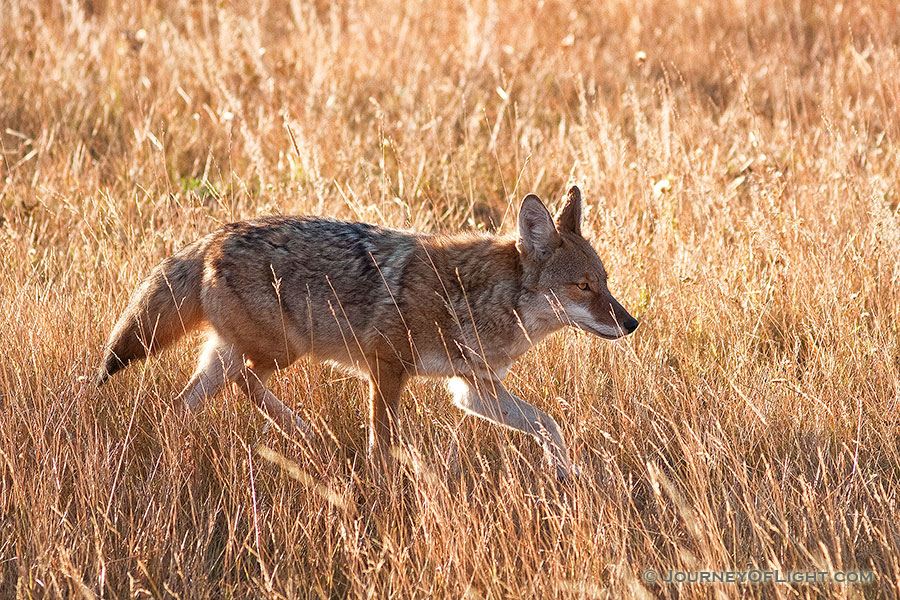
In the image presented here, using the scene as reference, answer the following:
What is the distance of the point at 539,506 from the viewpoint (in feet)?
13.1

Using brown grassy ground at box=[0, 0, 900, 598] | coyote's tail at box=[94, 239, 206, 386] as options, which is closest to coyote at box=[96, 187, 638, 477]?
coyote's tail at box=[94, 239, 206, 386]

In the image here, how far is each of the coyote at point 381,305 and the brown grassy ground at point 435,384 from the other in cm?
21

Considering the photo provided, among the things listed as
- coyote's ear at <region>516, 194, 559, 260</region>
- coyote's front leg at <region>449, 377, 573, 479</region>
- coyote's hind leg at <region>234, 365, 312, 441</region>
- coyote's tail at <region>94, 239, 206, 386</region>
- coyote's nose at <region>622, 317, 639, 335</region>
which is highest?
coyote's ear at <region>516, 194, 559, 260</region>

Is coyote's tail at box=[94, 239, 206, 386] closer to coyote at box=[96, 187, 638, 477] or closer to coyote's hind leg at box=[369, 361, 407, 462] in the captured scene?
coyote at box=[96, 187, 638, 477]

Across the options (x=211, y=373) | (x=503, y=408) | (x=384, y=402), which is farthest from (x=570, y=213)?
(x=211, y=373)

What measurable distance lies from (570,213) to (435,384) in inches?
43.3

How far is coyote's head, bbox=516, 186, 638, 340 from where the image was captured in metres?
4.44

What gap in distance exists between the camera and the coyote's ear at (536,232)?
445cm

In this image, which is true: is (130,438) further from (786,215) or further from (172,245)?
(786,215)

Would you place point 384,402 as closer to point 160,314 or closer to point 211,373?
point 211,373

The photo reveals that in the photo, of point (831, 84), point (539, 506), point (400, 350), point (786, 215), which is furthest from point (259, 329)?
point (831, 84)

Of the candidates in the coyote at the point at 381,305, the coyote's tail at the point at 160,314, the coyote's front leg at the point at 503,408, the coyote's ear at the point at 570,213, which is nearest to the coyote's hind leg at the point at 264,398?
the coyote at the point at 381,305

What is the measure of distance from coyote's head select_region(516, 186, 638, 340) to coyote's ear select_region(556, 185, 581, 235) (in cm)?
6

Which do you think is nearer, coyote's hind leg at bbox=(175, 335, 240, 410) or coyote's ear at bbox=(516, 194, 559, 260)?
coyote's ear at bbox=(516, 194, 559, 260)
